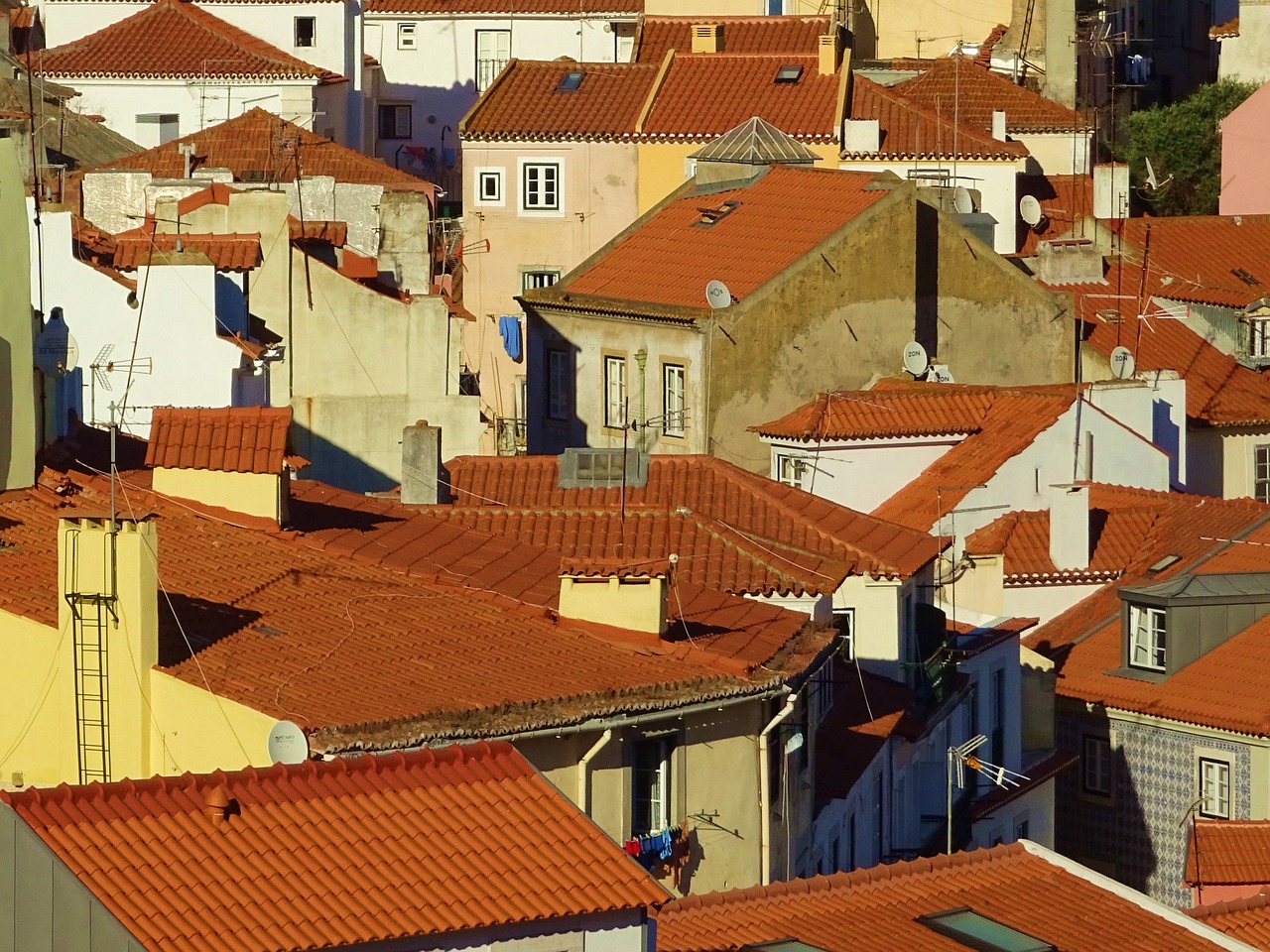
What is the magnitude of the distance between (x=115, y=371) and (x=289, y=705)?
17.6 metres

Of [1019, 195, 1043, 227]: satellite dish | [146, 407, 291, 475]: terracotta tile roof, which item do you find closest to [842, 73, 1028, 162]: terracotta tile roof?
[1019, 195, 1043, 227]: satellite dish

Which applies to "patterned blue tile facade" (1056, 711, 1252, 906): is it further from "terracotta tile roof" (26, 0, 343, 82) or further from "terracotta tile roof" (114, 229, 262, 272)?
"terracotta tile roof" (26, 0, 343, 82)

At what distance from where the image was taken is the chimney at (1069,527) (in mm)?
51781

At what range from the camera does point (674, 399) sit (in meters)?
54.8

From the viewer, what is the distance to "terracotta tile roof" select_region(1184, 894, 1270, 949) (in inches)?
1099

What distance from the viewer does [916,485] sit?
52.5 meters

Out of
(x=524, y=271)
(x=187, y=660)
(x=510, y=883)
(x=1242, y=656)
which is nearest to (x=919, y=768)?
(x=1242, y=656)

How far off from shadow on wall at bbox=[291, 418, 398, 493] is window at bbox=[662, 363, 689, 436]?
413 cm

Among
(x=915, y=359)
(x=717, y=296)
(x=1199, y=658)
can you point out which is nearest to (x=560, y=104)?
(x=915, y=359)

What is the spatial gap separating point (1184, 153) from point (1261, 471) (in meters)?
22.9

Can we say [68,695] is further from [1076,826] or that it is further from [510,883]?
[1076,826]

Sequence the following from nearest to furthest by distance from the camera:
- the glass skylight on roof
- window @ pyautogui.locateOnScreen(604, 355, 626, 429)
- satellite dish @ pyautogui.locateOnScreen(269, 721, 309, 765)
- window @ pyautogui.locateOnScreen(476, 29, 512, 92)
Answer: the glass skylight on roof, satellite dish @ pyautogui.locateOnScreen(269, 721, 309, 765), window @ pyautogui.locateOnScreen(604, 355, 626, 429), window @ pyautogui.locateOnScreen(476, 29, 512, 92)

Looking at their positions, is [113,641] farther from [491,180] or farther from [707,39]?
[707,39]

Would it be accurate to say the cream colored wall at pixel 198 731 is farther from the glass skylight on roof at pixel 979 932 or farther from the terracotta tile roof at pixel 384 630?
the glass skylight on roof at pixel 979 932
